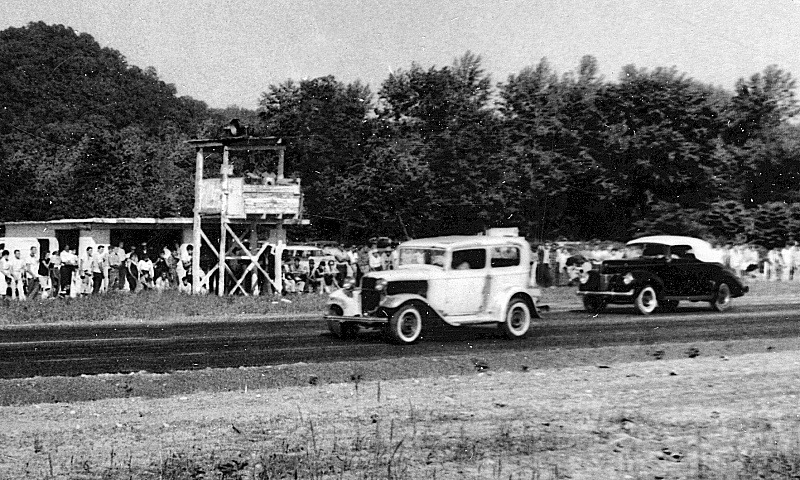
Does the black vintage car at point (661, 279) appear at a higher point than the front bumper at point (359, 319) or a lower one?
higher

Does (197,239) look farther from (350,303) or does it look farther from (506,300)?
(506,300)

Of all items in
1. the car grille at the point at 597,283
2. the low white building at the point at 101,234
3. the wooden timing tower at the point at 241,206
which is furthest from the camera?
the low white building at the point at 101,234

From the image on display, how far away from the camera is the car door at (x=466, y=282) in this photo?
18.4m

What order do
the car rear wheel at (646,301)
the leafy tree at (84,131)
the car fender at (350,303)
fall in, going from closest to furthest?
the car fender at (350,303) → the car rear wheel at (646,301) → the leafy tree at (84,131)

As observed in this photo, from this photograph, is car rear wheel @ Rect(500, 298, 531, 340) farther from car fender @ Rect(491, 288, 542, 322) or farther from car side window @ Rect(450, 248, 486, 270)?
car side window @ Rect(450, 248, 486, 270)

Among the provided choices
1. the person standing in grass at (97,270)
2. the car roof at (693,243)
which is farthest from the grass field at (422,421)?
the person standing in grass at (97,270)

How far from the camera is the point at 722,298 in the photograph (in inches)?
1075

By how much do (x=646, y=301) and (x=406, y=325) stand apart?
10224 millimetres

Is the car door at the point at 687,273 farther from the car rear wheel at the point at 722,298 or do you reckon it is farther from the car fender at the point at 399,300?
the car fender at the point at 399,300

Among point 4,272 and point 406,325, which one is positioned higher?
point 4,272

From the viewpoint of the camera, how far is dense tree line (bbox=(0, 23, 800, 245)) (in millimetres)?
44562

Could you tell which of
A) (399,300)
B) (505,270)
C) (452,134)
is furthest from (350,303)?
(452,134)

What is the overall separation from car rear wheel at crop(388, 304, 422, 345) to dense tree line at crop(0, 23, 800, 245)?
84.8 ft

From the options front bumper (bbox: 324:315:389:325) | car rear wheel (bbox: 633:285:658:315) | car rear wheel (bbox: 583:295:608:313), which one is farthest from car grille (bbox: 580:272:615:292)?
front bumper (bbox: 324:315:389:325)
